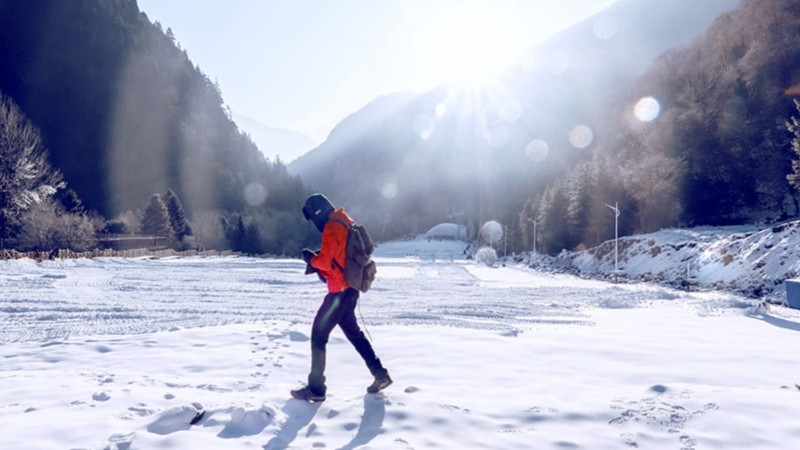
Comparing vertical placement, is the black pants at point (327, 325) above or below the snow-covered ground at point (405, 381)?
A: above

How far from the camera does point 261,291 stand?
15531 millimetres

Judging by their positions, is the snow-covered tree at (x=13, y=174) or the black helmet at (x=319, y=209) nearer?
the black helmet at (x=319, y=209)

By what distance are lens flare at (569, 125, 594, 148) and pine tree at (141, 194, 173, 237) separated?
106437mm

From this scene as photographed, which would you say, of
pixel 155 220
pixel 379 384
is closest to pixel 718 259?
pixel 379 384

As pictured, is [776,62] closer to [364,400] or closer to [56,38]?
[364,400]

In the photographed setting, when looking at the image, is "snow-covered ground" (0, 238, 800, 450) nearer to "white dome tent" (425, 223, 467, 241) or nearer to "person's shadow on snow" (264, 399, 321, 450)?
"person's shadow on snow" (264, 399, 321, 450)

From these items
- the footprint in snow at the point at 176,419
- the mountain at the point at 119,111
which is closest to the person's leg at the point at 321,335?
the footprint in snow at the point at 176,419

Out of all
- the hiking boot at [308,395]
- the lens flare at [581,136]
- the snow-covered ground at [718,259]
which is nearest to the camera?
the hiking boot at [308,395]

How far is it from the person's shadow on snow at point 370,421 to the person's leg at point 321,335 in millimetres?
466

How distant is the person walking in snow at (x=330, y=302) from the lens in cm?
418

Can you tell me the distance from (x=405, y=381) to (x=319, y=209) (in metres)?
2.12

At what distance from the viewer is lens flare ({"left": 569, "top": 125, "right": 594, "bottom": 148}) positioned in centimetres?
12852

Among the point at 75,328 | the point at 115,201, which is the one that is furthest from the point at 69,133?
the point at 75,328

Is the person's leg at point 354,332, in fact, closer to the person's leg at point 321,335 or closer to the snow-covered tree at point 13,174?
the person's leg at point 321,335
